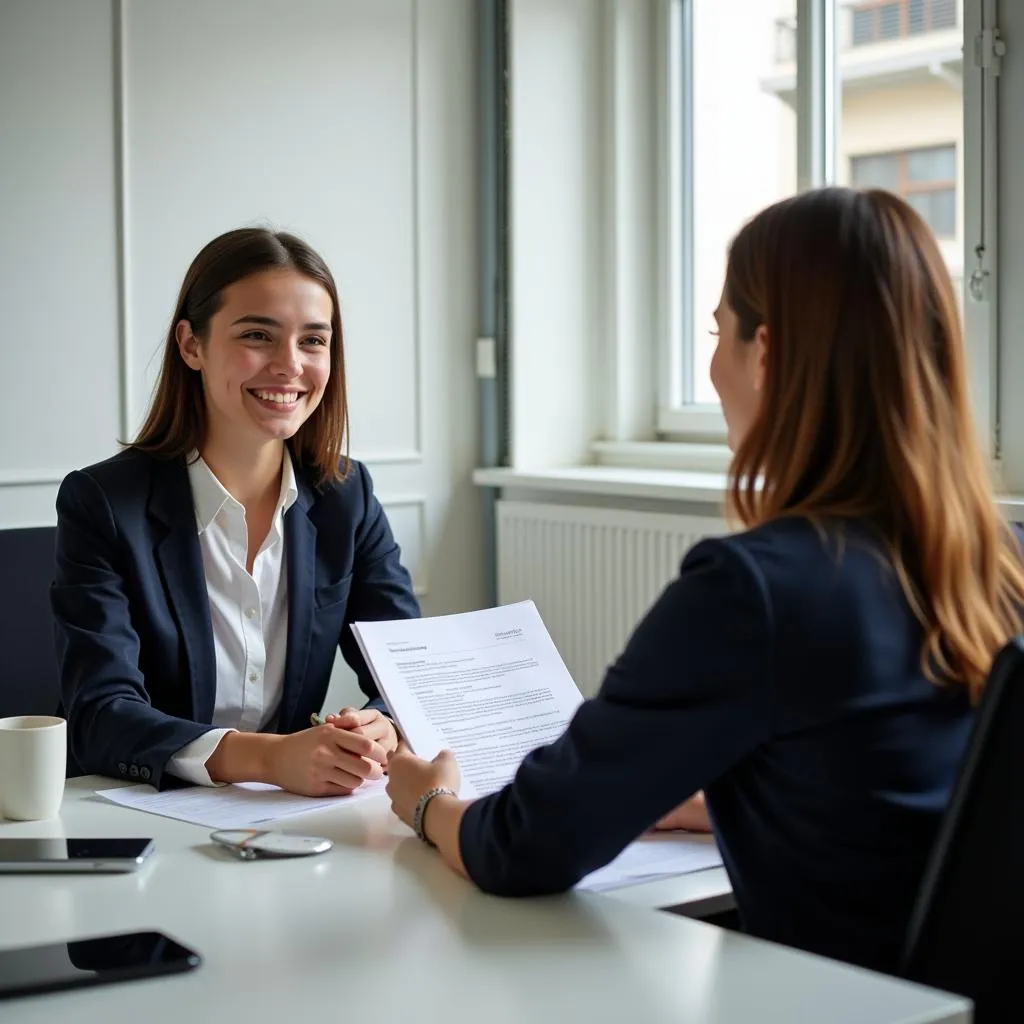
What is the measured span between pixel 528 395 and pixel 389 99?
2.64 ft

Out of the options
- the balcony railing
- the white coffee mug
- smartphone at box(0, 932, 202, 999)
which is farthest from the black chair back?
the balcony railing

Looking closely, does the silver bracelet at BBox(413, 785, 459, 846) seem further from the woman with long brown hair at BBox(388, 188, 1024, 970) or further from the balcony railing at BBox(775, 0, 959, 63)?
the balcony railing at BBox(775, 0, 959, 63)

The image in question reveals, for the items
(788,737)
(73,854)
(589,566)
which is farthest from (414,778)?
(589,566)

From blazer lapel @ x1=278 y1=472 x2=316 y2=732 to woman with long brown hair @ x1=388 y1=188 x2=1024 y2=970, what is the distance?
833mm

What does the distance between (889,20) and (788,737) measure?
237 centimetres

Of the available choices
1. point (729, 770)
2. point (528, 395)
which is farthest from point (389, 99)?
point (729, 770)

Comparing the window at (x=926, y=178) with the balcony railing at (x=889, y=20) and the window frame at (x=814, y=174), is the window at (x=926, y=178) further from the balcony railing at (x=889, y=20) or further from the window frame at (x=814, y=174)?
the balcony railing at (x=889, y=20)

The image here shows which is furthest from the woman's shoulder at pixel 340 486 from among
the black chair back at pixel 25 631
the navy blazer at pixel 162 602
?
the black chair back at pixel 25 631

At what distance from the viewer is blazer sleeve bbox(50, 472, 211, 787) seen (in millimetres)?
1664

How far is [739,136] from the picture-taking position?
3570mm

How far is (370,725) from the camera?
5.68 ft

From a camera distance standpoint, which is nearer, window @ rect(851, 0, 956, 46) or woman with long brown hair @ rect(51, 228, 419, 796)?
woman with long brown hair @ rect(51, 228, 419, 796)

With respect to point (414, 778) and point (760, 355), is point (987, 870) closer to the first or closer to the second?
point (760, 355)

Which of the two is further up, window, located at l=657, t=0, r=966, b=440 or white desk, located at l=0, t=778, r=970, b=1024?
window, located at l=657, t=0, r=966, b=440
